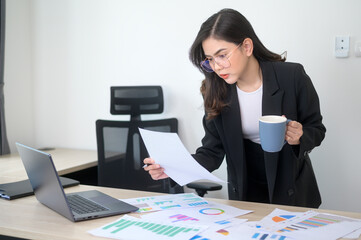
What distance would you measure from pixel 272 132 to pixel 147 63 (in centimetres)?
182

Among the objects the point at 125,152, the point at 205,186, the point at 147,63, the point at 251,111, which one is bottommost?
the point at 205,186

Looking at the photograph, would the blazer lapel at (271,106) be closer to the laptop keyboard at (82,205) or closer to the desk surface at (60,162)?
the laptop keyboard at (82,205)

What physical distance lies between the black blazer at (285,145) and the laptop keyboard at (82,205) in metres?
0.50

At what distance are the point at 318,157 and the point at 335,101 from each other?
0.37 metres

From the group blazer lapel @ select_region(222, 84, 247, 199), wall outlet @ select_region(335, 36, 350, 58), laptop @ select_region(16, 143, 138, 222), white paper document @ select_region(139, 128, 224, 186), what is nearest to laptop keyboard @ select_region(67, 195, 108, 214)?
laptop @ select_region(16, 143, 138, 222)

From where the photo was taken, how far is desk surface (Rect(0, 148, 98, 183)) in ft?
7.90

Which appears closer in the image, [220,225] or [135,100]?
[220,225]

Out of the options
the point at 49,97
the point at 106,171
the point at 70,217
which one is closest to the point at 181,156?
the point at 70,217

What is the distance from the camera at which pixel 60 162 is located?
2.84 m

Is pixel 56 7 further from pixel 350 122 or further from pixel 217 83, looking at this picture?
pixel 350 122

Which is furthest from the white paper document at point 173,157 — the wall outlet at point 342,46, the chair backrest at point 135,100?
the wall outlet at point 342,46

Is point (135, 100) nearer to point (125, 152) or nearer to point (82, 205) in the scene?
point (125, 152)

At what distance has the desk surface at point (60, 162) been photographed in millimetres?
2408

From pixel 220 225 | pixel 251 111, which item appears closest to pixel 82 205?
pixel 220 225
